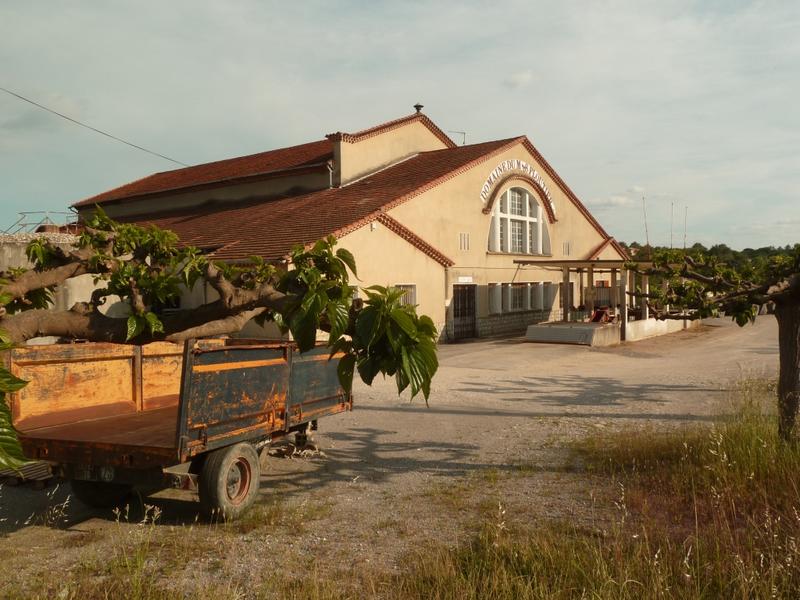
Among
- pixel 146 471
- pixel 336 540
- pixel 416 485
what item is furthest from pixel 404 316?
pixel 416 485

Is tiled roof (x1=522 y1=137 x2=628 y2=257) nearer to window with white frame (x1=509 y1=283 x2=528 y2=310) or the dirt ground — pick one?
window with white frame (x1=509 y1=283 x2=528 y2=310)

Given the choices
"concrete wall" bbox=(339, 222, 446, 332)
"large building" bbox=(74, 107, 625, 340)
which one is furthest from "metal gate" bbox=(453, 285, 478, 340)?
"concrete wall" bbox=(339, 222, 446, 332)

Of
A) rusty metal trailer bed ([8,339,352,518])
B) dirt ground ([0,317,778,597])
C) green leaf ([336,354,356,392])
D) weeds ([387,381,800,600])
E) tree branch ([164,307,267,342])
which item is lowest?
dirt ground ([0,317,778,597])

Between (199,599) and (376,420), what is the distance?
23.9 feet

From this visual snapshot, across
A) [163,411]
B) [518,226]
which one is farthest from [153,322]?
[518,226]

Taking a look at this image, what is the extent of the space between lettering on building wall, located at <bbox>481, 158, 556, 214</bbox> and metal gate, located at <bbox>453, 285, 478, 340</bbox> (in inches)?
164

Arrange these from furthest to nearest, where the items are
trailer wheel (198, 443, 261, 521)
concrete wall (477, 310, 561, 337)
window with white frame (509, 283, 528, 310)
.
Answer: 1. window with white frame (509, 283, 528, 310)
2. concrete wall (477, 310, 561, 337)
3. trailer wheel (198, 443, 261, 521)

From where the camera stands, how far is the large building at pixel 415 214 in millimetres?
21719

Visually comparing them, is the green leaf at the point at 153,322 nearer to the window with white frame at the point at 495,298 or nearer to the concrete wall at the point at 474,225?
the concrete wall at the point at 474,225

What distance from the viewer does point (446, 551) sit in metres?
5.20

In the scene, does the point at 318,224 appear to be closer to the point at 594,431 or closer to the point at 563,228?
the point at 594,431

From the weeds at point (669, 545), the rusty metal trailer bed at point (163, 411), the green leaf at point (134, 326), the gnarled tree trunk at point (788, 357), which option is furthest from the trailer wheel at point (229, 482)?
the gnarled tree trunk at point (788, 357)

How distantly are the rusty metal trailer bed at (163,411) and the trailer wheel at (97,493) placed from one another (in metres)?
0.01

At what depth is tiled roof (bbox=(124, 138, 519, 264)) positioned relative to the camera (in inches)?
800
